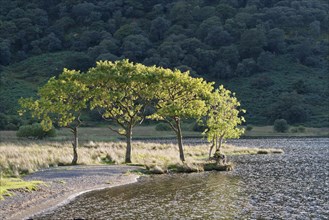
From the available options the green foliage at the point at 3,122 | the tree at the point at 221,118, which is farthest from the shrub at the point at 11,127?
the tree at the point at 221,118

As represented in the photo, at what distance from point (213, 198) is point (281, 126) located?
104 m

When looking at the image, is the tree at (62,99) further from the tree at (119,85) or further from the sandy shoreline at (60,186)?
the sandy shoreline at (60,186)

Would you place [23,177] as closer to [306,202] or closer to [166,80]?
[166,80]

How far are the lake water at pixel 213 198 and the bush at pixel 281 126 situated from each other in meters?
85.3

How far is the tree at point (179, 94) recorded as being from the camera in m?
52.7

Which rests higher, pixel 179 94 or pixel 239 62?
pixel 239 62

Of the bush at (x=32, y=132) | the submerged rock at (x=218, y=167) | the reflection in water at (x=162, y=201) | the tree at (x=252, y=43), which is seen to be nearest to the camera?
the reflection in water at (x=162, y=201)

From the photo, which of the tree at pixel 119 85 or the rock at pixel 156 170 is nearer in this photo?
the rock at pixel 156 170

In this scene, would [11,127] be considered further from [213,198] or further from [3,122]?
[213,198]

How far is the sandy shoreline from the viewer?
92.8 feet

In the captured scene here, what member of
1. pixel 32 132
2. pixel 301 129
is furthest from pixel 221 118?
pixel 301 129

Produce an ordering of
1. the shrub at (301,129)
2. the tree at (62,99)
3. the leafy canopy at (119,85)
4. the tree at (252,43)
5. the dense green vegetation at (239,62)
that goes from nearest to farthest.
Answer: the tree at (62,99)
the leafy canopy at (119,85)
the shrub at (301,129)
the dense green vegetation at (239,62)
the tree at (252,43)

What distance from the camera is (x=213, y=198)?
1294 inches

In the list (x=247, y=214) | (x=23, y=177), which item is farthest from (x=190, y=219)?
(x=23, y=177)
